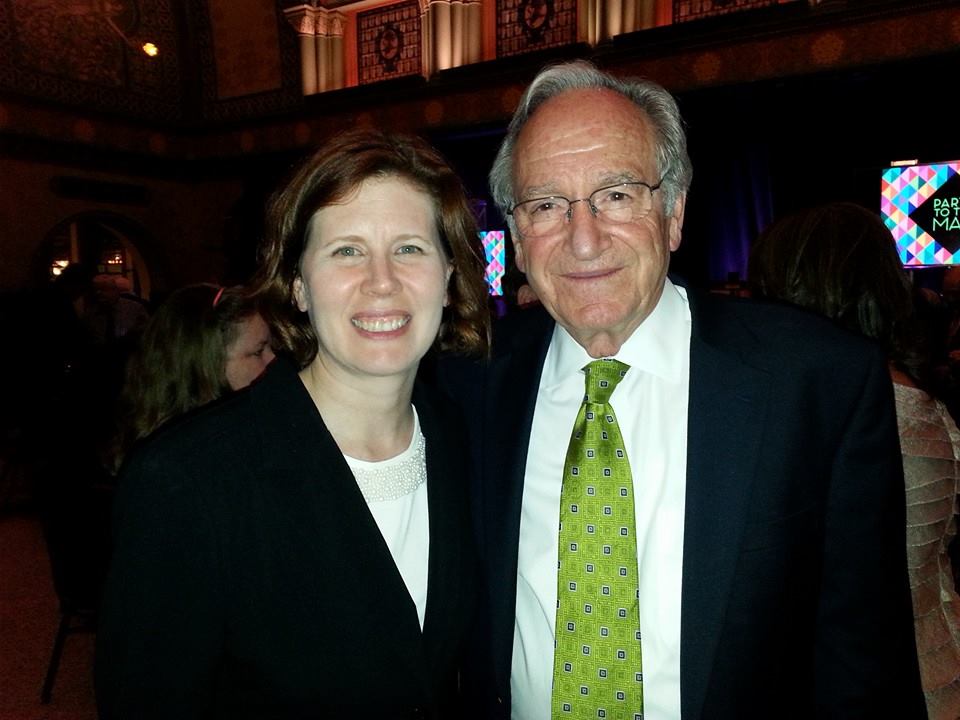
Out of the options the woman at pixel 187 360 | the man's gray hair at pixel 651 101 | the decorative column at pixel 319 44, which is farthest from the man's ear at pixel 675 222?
the decorative column at pixel 319 44

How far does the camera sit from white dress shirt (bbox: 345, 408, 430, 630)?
57.6 inches

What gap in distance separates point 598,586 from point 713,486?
0.98 ft

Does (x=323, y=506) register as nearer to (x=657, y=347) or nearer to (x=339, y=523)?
(x=339, y=523)

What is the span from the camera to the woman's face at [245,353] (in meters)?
2.79

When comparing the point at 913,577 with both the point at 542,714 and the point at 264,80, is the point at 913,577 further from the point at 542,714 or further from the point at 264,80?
the point at 264,80

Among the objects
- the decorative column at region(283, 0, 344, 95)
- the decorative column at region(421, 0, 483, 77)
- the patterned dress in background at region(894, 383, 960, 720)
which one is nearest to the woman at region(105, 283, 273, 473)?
the patterned dress in background at region(894, 383, 960, 720)

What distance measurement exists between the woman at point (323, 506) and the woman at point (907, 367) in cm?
94

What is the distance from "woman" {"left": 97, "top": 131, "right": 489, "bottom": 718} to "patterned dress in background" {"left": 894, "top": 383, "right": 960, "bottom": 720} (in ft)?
3.59

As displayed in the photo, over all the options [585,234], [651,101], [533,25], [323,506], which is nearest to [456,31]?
[533,25]

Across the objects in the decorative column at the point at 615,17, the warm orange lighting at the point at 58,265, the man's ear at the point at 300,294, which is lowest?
the man's ear at the point at 300,294

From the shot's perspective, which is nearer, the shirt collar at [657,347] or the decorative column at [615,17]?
the shirt collar at [657,347]

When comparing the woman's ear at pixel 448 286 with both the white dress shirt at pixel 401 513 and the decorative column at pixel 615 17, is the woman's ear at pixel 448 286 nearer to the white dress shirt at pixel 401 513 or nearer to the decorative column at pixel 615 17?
the white dress shirt at pixel 401 513

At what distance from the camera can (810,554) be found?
134cm

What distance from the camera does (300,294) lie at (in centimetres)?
156
